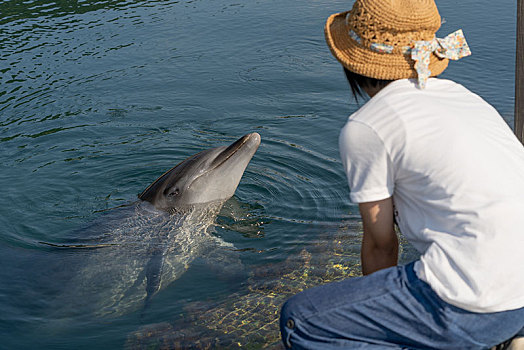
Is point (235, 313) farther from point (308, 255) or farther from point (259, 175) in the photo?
point (259, 175)

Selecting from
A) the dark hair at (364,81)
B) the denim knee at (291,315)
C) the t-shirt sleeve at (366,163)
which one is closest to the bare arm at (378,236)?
the t-shirt sleeve at (366,163)

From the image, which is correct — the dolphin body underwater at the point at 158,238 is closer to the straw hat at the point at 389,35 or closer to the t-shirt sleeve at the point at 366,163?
the straw hat at the point at 389,35

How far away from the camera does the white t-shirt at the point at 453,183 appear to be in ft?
7.97

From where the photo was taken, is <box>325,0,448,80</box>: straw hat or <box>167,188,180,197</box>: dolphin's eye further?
<box>167,188,180,197</box>: dolphin's eye

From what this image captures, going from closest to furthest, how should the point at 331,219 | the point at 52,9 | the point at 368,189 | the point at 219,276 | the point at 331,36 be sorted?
the point at 368,189 → the point at 331,36 → the point at 219,276 → the point at 331,219 → the point at 52,9

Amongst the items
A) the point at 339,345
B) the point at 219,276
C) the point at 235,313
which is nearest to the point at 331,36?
the point at 339,345

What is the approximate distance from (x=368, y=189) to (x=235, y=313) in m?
2.83

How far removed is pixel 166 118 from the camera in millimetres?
9281

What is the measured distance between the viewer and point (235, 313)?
5043 millimetres

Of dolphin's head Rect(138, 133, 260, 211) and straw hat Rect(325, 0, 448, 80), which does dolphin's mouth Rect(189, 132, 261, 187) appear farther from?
straw hat Rect(325, 0, 448, 80)

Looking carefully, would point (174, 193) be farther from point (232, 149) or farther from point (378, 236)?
point (378, 236)

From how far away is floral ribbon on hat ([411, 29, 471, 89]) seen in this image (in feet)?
8.77

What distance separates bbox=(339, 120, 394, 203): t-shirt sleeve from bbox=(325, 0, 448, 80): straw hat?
0.42 m

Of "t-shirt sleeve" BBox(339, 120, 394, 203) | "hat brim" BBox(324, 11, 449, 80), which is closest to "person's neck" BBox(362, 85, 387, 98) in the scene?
"hat brim" BBox(324, 11, 449, 80)
